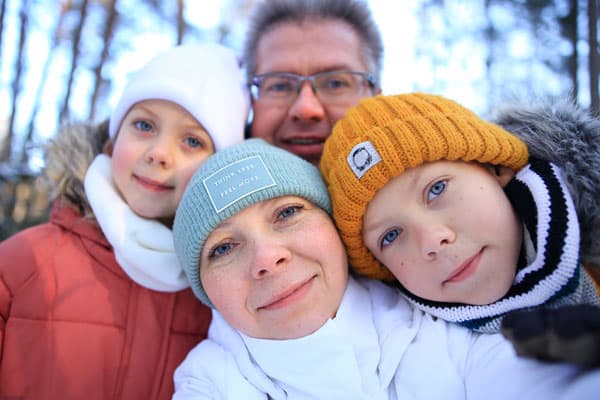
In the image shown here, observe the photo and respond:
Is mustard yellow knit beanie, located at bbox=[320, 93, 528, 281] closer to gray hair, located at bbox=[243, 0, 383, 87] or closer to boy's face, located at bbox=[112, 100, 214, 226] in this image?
boy's face, located at bbox=[112, 100, 214, 226]

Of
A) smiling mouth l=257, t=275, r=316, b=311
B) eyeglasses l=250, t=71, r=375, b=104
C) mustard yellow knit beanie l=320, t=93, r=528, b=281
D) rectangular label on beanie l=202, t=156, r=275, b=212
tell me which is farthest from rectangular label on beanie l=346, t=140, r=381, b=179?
eyeglasses l=250, t=71, r=375, b=104

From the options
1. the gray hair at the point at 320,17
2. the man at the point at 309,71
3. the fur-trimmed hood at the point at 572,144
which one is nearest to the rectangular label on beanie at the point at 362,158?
the fur-trimmed hood at the point at 572,144

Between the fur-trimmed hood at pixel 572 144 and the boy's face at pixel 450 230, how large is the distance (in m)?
0.19

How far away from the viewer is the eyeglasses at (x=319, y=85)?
2.08 metres

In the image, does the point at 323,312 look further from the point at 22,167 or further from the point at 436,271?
the point at 22,167

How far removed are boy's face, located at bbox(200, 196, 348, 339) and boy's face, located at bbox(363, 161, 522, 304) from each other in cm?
20

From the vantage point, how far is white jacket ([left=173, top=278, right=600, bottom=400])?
1.19 m

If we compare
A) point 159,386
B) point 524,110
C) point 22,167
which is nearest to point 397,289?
point 524,110

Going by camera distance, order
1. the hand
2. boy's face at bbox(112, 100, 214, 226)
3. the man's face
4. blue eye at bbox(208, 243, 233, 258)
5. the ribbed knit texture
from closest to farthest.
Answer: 1. the hand
2. the ribbed knit texture
3. blue eye at bbox(208, 243, 233, 258)
4. boy's face at bbox(112, 100, 214, 226)
5. the man's face

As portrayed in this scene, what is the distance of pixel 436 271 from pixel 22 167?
4.25 meters

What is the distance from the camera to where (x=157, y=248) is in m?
1.67

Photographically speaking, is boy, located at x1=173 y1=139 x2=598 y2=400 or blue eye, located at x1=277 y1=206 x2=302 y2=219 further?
blue eye, located at x1=277 y1=206 x2=302 y2=219

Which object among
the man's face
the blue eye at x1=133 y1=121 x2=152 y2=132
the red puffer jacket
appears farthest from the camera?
the man's face

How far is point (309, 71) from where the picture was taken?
2074 mm
